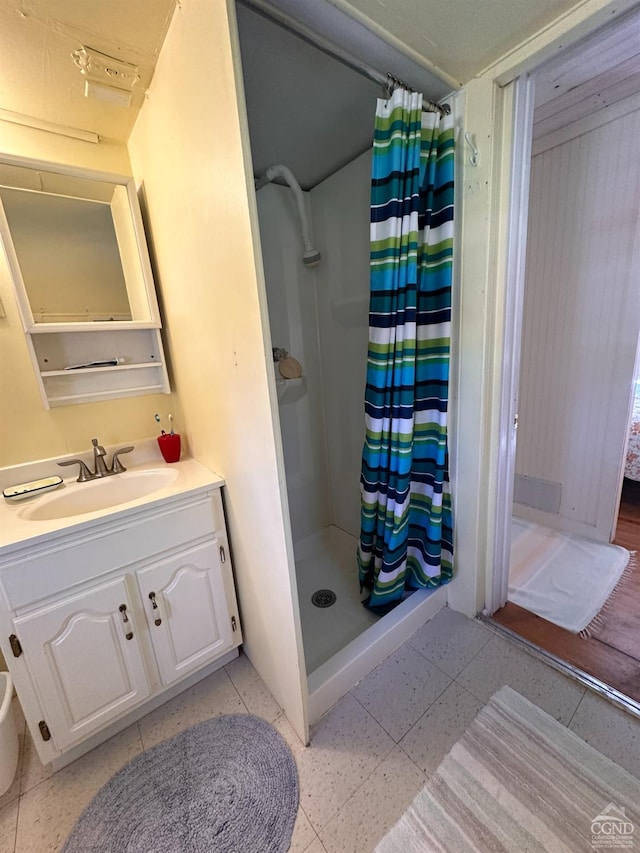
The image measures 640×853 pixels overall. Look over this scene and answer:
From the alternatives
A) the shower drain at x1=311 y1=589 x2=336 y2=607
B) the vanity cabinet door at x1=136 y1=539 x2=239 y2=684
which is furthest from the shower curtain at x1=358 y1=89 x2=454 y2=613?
the vanity cabinet door at x1=136 y1=539 x2=239 y2=684

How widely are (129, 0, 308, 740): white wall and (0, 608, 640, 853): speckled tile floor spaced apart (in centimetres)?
15

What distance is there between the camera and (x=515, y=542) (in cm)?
212

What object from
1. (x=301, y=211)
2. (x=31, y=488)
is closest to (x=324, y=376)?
(x=301, y=211)

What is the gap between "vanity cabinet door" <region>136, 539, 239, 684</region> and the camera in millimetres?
1199

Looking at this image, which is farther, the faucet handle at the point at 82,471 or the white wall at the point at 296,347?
the white wall at the point at 296,347

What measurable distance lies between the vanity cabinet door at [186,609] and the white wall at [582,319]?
6.85 feet

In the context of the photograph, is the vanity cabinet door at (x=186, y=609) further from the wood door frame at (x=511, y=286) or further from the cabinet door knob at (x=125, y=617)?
the wood door frame at (x=511, y=286)

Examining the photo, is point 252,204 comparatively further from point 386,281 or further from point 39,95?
point 39,95

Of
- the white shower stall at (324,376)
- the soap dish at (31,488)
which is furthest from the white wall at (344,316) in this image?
the soap dish at (31,488)

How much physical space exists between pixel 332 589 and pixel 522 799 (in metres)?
1.03

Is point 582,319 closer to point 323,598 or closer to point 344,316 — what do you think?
point 344,316

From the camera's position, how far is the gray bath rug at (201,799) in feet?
3.05

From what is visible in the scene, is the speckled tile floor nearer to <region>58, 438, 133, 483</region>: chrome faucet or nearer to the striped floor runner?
the striped floor runner

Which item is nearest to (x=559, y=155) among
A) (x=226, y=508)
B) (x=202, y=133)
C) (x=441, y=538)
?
(x=202, y=133)
